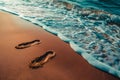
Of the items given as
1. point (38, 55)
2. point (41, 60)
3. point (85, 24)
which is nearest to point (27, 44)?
point (38, 55)

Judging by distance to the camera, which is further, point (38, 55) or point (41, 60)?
point (38, 55)

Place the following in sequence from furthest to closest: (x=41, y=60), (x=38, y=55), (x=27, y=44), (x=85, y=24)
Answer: (x=85, y=24) < (x=27, y=44) < (x=38, y=55) < (x=41, y=60)

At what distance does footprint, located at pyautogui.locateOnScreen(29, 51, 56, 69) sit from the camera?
3275mm

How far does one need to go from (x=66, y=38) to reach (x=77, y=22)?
1380 mm

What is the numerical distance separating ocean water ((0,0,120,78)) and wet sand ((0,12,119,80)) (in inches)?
8.2

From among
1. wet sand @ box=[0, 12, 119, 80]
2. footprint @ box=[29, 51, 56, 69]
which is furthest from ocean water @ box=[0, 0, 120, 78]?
footprint @ box=[29, 51, 56, 69]

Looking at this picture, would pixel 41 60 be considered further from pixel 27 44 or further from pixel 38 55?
pixel 27 44

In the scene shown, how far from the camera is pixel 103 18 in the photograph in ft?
21.6

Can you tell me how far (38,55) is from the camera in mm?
3604

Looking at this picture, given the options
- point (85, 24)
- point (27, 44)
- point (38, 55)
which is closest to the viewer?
point (38, 55)

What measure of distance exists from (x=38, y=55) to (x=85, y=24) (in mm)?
2507

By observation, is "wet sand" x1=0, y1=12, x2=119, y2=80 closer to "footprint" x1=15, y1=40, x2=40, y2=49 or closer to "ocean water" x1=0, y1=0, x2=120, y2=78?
"footprint" x1=15, y1=40, x2=40, y2=49

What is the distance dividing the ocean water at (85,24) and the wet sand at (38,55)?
21cm

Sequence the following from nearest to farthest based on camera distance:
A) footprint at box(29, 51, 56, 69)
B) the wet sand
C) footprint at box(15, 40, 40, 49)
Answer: the wet sand < footprint at box(29, 51, 56, 69) < footprint at box(15, 40, 40, 49)
